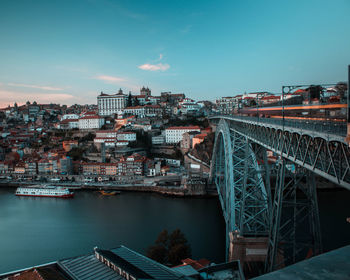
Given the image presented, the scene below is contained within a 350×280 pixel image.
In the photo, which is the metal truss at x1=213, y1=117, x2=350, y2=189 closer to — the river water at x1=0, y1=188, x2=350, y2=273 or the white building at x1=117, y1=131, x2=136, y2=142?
the river water at x1=0, y1=188, x2=350, y2=273

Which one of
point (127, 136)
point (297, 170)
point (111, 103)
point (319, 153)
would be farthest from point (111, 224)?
point (111, 103)

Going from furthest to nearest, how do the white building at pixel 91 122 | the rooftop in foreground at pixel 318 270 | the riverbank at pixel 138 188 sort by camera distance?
the white building at pixel 91 122 < the riverbank at pixel 138 188 < the rooftop in foreground at pixel 318 270

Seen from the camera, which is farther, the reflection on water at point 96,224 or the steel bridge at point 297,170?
the reflection on water at point 96,224

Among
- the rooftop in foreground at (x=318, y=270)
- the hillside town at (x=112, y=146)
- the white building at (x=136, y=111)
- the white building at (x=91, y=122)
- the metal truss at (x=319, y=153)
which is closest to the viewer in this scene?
the rooftop in foreground at (x=318, y=270)

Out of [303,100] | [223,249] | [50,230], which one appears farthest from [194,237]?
[303,100]

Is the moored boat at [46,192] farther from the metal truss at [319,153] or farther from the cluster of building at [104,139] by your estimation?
the metal truss at [319,153]

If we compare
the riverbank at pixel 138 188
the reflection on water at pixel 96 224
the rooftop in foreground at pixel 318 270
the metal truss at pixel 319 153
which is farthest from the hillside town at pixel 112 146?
the rooftop in foreground at pixel 318 270

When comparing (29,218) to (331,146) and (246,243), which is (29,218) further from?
(331,146)
